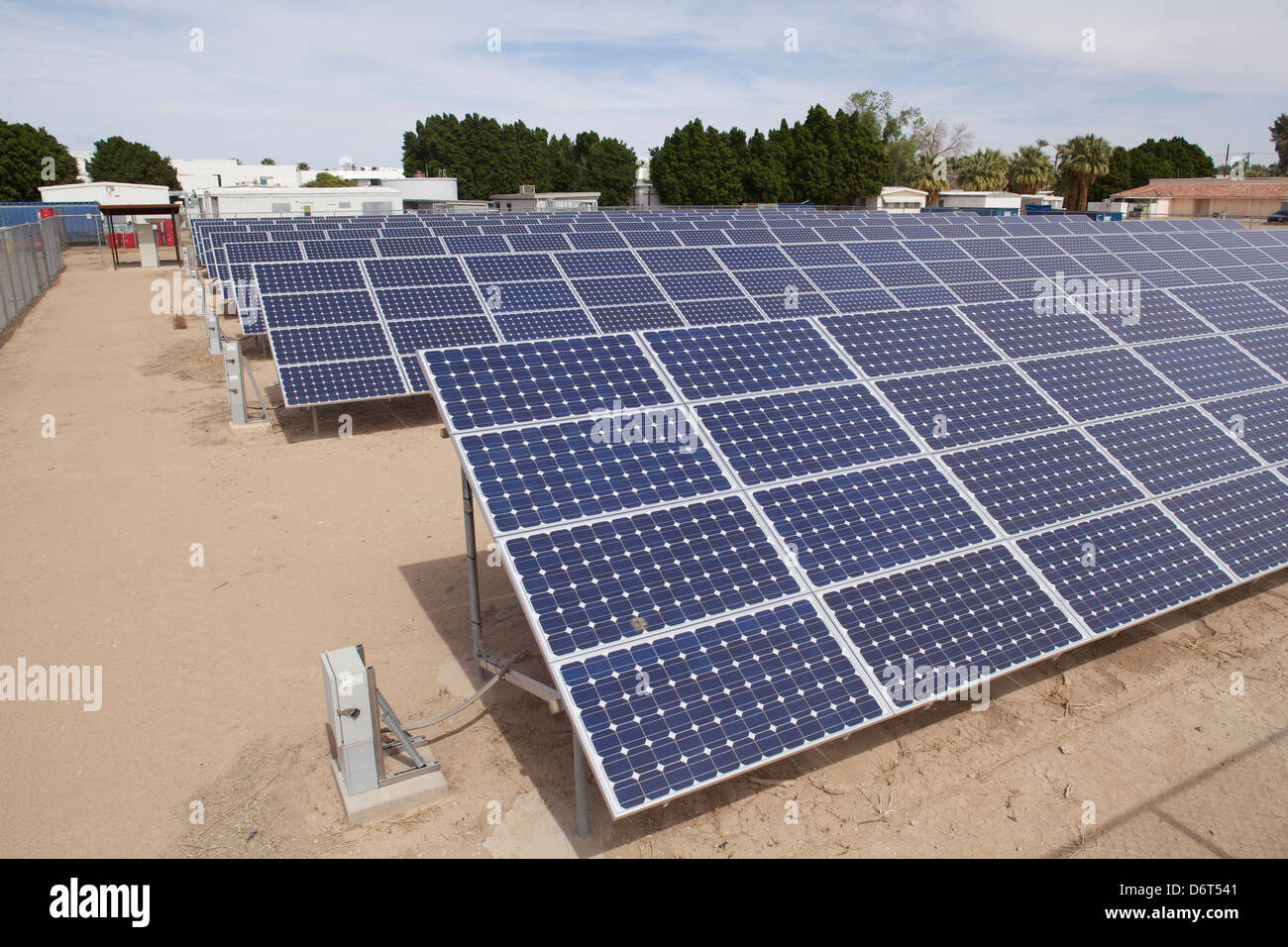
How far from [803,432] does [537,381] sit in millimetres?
2848

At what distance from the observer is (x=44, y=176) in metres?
74.6

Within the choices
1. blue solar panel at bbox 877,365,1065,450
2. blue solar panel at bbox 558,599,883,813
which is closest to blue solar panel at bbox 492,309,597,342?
blue solar panel at bbox 877,365,1065,450

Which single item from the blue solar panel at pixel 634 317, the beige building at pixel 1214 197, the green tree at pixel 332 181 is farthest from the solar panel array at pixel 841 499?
the green tree at pixel 332 181

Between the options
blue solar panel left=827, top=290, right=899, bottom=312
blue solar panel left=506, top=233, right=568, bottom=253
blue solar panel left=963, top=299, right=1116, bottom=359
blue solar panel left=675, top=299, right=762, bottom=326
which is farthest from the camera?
blue solar panel left=506, top=233, right=568, bottom=253

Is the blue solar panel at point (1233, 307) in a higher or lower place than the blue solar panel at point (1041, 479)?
higher

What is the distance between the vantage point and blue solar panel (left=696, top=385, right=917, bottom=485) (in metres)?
8.16

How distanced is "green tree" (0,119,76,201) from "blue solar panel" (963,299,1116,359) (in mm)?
84528

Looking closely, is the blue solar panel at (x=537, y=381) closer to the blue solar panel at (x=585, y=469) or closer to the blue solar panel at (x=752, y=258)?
the blue solar panel at (x=585, y=469)

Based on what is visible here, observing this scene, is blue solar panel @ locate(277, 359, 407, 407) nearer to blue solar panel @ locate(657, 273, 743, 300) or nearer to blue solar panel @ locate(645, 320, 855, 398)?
blue solar panel @ locate(657, 273, 743, 300)

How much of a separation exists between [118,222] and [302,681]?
2759 inches

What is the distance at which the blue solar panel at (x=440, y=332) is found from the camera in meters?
18.5

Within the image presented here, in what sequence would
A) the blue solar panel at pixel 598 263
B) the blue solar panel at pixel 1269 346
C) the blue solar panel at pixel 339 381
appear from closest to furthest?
the blue solar panel at pixel 1269 346 < the blue solar panel at pixel 339 381 < the blue solar panel at pixel 598 263

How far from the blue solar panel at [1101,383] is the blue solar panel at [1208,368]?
0.51 meters

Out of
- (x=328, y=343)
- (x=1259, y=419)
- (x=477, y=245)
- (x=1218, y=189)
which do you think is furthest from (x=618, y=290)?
(x=1218, y=189)
